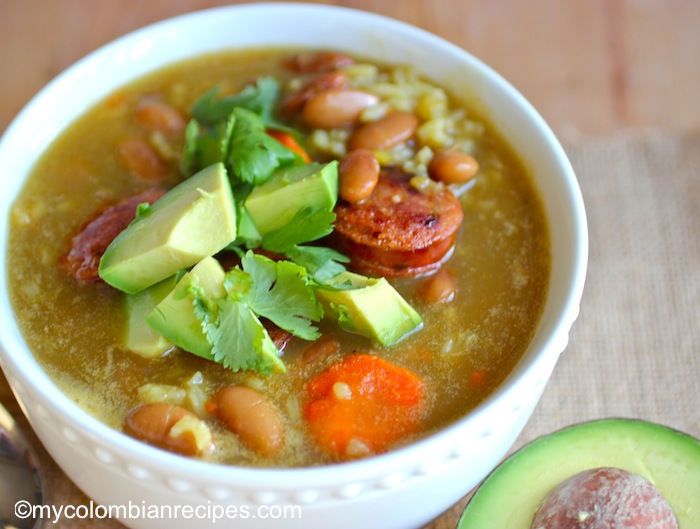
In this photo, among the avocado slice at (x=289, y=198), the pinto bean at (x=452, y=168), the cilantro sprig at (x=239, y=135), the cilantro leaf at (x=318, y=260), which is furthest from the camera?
the pinto bean at (x=452, y=168)

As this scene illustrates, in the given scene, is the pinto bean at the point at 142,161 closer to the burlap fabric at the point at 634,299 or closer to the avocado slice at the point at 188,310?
Result: the avocado slice at the point at 188,310

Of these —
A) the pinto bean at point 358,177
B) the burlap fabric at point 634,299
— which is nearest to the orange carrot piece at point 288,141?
the pinto bean at point 358,177

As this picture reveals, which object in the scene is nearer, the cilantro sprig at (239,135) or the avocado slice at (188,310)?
the avocado slice at (188,310)

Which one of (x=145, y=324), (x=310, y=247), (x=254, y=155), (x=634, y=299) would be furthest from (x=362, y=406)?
(x=634, y=299)

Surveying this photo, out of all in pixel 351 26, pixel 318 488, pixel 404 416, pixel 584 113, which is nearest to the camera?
pixel 318 488

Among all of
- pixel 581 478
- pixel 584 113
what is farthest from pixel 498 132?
pixel 581 478

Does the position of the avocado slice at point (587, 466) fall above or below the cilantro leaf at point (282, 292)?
below

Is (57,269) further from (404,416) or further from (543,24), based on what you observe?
(543,24)

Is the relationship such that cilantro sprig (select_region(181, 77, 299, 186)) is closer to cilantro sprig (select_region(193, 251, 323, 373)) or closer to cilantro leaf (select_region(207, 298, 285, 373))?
cilantro sprig (select_region(193, 251, 323, 373))
